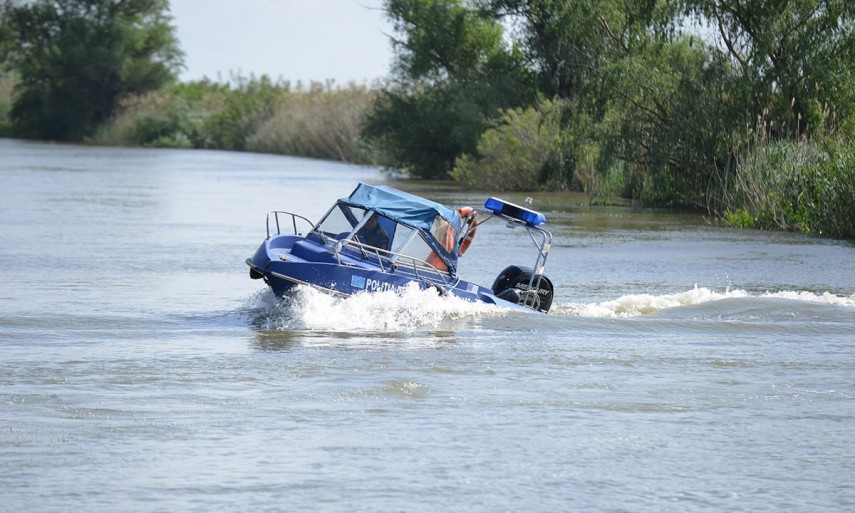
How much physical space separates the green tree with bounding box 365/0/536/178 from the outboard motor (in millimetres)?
34455

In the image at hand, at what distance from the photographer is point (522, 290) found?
1647 centimetres

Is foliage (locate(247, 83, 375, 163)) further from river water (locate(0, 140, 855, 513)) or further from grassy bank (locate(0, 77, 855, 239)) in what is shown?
river water (locate(0, 140, 855, 513))

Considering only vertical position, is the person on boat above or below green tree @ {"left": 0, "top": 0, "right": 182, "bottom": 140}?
below

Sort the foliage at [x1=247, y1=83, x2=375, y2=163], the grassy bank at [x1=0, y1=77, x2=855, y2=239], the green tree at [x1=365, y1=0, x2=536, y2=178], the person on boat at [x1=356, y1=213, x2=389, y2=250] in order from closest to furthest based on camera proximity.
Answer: the person on boat at [x1=356, y1=213, x2=389, y2=250] < the grassy bank at [x1=0, y1=77, x2=855, y2=239] < the green tree at [x1=365, y1=0, x2=536, y2=178] < the foliage at [x1=247, y1=83, x2=375, y2=163]

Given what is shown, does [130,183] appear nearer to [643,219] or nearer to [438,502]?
[643,219]

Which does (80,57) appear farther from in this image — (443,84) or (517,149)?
(517,149)

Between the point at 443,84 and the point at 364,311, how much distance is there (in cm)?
3952

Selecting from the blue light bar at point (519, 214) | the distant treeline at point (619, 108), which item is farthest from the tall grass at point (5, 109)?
the blue light bar at point (519, 214)

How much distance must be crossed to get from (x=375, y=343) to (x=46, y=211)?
19300mm

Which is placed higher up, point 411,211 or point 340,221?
point 411,211

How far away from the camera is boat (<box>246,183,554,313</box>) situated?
579 inches

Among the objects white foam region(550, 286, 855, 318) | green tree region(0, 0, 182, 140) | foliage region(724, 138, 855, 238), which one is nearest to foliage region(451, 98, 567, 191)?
foliage region(724, 138, 855, 238)

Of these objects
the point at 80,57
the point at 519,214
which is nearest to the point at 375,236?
the point at 519,214

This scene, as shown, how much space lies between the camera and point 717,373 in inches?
504
